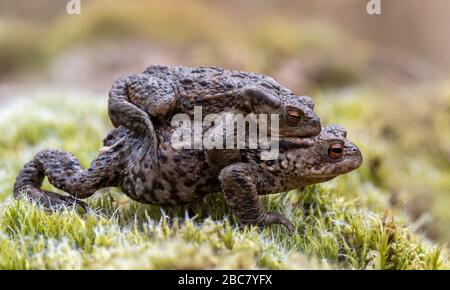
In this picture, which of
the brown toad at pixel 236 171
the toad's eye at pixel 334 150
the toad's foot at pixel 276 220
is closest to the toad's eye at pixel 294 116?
the brown toad at pixel 236 171

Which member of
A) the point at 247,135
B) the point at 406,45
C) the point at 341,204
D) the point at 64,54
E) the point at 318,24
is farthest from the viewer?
the point at 318,24

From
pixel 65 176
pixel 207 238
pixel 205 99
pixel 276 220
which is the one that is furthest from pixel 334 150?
pixel 65 176

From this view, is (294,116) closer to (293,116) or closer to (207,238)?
(293,116)

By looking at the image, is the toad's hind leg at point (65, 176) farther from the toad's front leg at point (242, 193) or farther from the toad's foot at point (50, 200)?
the toad's front leg at point (242, 193)

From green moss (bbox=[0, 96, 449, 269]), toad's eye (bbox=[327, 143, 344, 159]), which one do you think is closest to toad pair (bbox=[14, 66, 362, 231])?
toad's eye (bbox=[327, 143, 344, 159])

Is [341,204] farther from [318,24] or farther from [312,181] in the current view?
[318,24]

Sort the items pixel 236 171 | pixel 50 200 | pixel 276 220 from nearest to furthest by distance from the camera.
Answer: pixel 236 171 < pixel 276 220 < pixel 50 200
